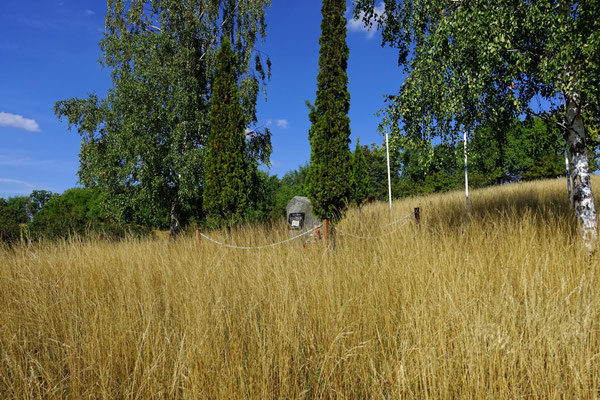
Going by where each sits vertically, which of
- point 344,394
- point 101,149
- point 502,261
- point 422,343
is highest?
point 101,149

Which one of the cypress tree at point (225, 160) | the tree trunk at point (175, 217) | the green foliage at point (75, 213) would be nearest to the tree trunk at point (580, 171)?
the cypress tree at point (225, 160)

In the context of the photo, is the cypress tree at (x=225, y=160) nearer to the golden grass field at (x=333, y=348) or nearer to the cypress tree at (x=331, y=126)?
the cypress tree at (x=331, y=126)

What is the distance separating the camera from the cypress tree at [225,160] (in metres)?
10.3

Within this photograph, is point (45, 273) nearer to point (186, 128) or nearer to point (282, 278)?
point (282, 278)

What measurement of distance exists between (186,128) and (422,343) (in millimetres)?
11605

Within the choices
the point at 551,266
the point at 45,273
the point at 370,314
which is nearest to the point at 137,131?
the point at 45,273

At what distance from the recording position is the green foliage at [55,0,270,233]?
1141 centimetres

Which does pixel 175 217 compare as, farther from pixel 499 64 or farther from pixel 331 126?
pixel 499 64

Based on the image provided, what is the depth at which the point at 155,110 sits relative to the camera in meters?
11.7

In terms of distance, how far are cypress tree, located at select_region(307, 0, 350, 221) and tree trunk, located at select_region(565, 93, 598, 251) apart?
4.31m

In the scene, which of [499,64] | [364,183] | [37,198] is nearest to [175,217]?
[364,183]

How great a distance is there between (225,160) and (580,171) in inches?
342

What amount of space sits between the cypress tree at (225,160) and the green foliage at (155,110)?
1398 mm

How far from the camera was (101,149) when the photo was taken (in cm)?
1230
